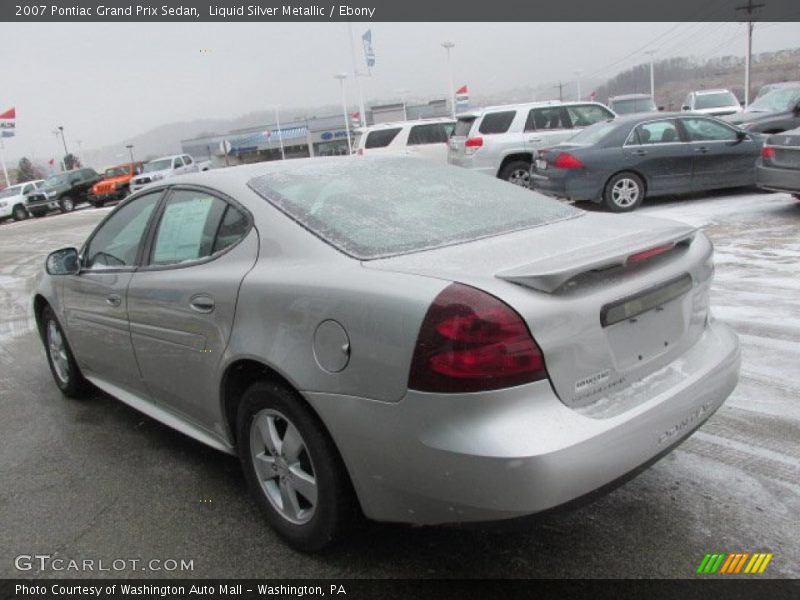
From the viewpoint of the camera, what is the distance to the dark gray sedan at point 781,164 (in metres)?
8.14

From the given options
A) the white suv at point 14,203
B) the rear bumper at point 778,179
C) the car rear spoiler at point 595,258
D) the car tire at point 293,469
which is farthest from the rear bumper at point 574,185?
the white suv at point 14,203

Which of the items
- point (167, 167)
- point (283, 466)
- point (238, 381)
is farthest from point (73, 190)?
point (283, 466)

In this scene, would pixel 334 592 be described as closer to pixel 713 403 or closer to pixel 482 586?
pixel 482 586

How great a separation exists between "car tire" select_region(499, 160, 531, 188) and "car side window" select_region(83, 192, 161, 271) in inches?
395

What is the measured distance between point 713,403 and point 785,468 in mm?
745

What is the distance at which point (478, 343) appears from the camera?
2.01 meters

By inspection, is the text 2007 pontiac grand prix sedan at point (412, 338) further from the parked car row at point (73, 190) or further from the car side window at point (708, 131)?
the parked car row at point (73, 190)

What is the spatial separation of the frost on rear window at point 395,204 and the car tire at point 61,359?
91.4 inches

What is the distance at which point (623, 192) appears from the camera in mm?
10266

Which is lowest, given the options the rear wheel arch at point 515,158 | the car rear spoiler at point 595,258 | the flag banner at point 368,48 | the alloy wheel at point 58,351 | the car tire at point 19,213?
the car tire at point 19,213

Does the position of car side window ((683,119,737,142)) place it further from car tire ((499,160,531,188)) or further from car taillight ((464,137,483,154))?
car taillight ((464,137,483,154))

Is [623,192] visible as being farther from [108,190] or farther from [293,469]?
[108,190]

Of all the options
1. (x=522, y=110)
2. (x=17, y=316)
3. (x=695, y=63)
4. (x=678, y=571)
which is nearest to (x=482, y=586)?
(x=678, y=571)

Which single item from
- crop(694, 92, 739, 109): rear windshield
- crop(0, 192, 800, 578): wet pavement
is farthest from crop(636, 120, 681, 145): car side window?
crop(694, 92, 739, 109): rear windshield
